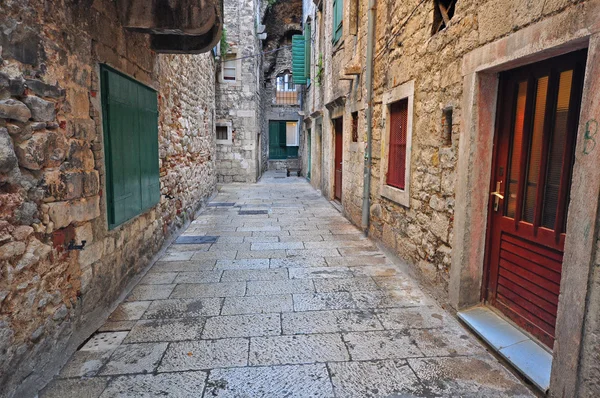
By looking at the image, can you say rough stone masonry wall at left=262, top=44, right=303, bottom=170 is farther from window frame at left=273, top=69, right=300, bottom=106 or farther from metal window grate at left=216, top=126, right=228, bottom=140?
metal window grate at left=216, top=126, right=228, bottom=140

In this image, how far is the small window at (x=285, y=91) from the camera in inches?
763

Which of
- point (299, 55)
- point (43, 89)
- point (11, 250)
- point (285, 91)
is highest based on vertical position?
point (299, 55)

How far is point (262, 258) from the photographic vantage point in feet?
15.5

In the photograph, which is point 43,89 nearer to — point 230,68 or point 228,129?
point 228,129

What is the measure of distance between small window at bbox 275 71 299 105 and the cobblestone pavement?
51.7 ft

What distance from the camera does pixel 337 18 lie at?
764 cm

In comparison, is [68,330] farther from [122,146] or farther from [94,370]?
[122,146]

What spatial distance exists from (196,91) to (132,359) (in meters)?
6.03

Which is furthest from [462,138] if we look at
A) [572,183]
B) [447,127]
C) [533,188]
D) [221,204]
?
[221,204]

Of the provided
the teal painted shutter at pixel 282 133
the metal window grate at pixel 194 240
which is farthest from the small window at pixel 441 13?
the teal painted shutter at pixel 282 133

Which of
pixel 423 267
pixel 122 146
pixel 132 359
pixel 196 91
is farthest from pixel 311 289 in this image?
pixel 196 91

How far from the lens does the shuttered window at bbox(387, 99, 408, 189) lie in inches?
177

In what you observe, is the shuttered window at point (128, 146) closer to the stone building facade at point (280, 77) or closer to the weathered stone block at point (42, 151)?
the weathered stone block at point (42, 151)

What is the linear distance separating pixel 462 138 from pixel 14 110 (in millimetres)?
2984
